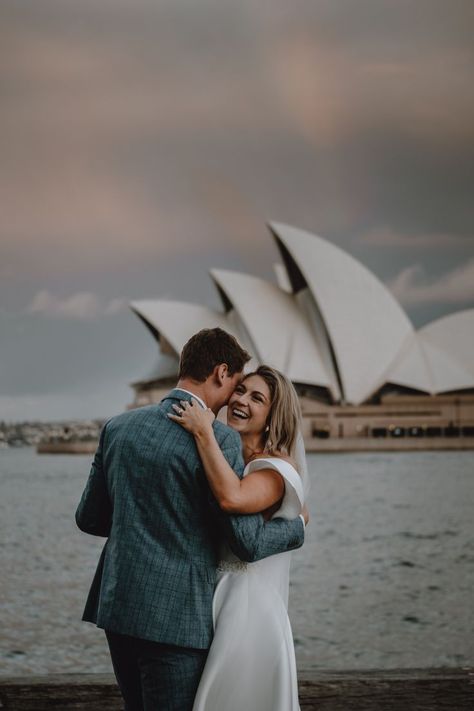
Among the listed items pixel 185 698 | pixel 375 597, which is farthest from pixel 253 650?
pixel 375 597

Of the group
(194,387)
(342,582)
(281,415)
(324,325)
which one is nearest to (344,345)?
(324,325)

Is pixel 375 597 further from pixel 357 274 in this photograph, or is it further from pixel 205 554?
pixel 357 274

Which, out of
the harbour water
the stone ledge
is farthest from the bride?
the harbour water

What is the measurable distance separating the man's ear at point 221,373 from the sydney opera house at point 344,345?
3316 centimetres

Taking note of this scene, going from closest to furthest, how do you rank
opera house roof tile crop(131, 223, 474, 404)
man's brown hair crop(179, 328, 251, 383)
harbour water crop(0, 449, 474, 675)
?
man's brown hair crop(179, 328, 251, 383), harbour water crop(0, 449, 474, 675), opera house roof tile crop(131, 223, 474, 404)

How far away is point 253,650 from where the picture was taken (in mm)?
Answer: 1617

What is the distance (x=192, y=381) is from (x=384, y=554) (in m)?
11.1

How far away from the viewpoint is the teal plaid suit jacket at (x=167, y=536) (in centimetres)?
155

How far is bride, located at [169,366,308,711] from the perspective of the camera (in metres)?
1.56

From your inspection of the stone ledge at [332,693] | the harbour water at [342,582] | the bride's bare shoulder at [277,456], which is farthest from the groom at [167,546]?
the harbour water at [342,582]

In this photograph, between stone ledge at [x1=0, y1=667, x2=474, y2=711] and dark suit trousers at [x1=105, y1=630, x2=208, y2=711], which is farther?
stone ledge at [x1=0, y1=667, x2=474, y2=711]

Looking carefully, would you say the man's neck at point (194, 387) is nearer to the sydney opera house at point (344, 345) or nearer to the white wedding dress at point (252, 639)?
the white wedding dress at point (252, 639)

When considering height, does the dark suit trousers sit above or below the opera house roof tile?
below

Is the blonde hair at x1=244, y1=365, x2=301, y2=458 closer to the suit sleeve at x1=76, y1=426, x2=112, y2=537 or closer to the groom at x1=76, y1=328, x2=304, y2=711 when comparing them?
→ the groom at x1=76, y1=328, x2=304, y2=711
